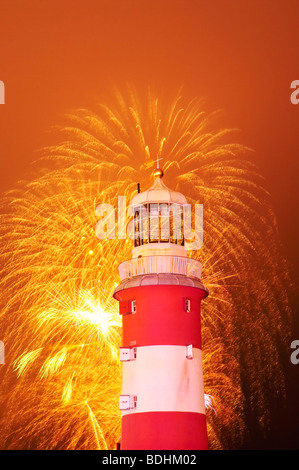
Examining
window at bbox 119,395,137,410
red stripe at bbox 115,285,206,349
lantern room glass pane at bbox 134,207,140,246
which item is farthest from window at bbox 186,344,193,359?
lantern room glass pane at bbox 134,207,140,246

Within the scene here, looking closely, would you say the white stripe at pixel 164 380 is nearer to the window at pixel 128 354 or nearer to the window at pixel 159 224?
the window at pixel 128 354

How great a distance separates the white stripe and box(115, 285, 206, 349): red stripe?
0.31 m

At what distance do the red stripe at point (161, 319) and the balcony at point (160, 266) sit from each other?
54 cm

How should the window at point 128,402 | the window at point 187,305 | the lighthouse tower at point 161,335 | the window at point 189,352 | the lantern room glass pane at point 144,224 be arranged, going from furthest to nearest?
the lantern room glass pane at point 144,224, the window at point 187,305, the window at point 189,352, the window at point 128,402, the lighthouse tower at point 161,335

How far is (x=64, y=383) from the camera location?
41.3 meters

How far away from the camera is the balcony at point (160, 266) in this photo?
95.3 ft

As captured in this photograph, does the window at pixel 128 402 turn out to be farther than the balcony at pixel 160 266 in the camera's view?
No

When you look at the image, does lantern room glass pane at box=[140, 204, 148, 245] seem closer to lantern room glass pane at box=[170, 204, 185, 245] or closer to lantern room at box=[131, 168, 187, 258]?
lantern room at box=[131, 168, 187, 258]

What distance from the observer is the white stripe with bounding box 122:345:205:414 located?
90.7 feet

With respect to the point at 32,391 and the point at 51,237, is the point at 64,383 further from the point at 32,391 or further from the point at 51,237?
the point at 51,237

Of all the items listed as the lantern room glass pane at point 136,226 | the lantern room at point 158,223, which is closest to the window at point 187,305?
the lantern room at point 158,223

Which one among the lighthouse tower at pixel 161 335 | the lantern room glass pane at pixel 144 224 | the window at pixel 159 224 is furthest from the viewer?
the lantern room glass pane at pixel 144 224

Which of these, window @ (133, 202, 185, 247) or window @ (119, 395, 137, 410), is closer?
window @ (119, 395, 137, 410)

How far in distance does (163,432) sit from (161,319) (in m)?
3.28
